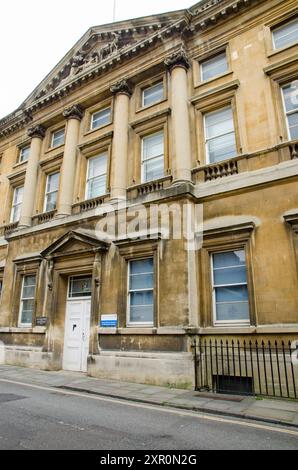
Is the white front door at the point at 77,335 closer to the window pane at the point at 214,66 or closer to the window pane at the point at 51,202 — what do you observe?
the window pane at the point at 51,202

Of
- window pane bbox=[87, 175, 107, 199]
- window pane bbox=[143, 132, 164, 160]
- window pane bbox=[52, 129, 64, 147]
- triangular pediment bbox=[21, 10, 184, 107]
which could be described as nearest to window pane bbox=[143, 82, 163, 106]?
window pane bbox=[143, 132, 164, 160]

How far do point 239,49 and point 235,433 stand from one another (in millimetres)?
12259

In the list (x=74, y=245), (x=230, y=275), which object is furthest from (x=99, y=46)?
(x=230, y=275)

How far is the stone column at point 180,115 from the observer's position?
1120 cm

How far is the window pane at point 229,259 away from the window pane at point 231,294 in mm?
711

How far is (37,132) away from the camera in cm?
1688

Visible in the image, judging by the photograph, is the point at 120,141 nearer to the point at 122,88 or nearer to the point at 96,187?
the point at 96,187

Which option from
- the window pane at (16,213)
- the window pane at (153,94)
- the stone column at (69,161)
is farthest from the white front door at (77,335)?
the window pane at (153,94)

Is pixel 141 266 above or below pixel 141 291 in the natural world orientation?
above

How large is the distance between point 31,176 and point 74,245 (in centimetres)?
558

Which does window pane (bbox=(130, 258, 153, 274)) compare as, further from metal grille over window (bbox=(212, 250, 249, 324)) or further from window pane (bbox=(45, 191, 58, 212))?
window pane (bbox=(45, 191, 58, 212))

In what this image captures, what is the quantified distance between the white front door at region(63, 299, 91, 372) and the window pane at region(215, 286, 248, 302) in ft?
16.8

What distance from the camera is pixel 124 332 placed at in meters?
10.5
